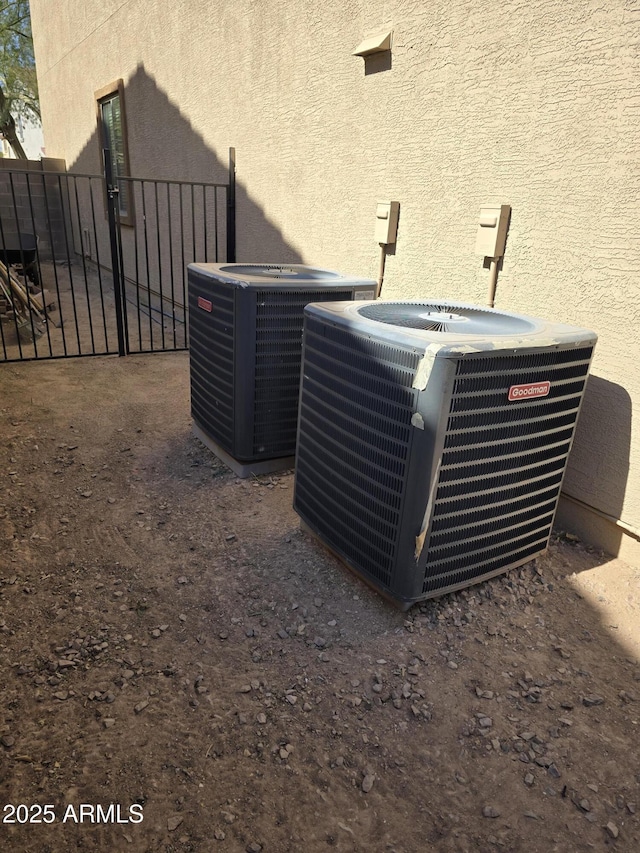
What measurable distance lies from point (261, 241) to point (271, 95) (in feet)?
3.84

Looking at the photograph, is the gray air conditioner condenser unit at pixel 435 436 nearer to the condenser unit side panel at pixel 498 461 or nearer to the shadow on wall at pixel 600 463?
the condenser unit side panel at pixel 498 461

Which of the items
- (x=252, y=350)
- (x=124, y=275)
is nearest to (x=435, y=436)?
(x=252, y=350)

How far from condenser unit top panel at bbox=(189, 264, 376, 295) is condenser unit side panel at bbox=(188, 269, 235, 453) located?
0.21ft

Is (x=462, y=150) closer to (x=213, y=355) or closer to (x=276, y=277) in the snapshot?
(x=276, y=277)

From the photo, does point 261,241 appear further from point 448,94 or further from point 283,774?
point 283,774

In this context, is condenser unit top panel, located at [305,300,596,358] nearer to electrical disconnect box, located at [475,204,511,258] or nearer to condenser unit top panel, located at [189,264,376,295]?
electrical disconnect box, located at [475,204,511,258]

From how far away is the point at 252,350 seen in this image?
2936 mm

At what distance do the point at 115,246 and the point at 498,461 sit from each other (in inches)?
173

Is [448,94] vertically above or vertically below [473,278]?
above

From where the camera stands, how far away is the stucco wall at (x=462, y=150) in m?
2.30

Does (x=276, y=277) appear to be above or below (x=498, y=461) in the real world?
above

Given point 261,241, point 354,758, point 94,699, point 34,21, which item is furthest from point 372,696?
point 34,21

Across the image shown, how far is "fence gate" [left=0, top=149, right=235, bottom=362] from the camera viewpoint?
544 cm

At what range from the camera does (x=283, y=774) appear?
1602 mm
